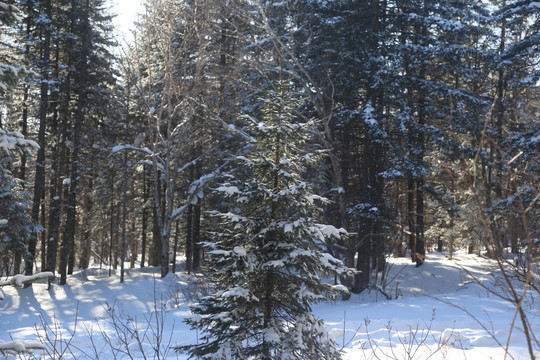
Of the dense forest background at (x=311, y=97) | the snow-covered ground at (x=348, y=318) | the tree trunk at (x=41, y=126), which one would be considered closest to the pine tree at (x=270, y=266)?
the snow-covered ground at (x=348, y=318)

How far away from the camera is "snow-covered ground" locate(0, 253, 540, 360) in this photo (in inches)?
228

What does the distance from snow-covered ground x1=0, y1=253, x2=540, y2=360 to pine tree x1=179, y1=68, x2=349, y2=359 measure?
0.57m

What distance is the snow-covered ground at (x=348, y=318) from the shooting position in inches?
228

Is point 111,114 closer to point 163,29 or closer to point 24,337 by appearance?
point 163,29

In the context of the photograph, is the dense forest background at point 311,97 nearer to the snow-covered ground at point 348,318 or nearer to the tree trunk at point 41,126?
the tree trunk at point 41,126

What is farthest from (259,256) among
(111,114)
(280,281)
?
(111,114)

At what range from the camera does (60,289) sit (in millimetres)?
17172

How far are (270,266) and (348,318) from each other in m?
5.03

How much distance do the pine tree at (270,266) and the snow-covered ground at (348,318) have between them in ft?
1.87

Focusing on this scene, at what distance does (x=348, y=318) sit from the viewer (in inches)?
359

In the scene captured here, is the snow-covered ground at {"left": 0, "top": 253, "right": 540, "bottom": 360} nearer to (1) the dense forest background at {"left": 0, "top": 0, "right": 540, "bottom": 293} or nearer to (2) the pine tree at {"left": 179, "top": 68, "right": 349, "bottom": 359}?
(2) the pine tree at {"left": 179, "top": 68, "right": 349, "bottom": 359}

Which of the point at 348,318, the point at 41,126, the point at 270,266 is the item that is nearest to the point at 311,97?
the point at 348,318

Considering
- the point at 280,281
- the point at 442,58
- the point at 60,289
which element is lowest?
the point at 60,289

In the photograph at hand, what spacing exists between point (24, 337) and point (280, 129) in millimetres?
7784
